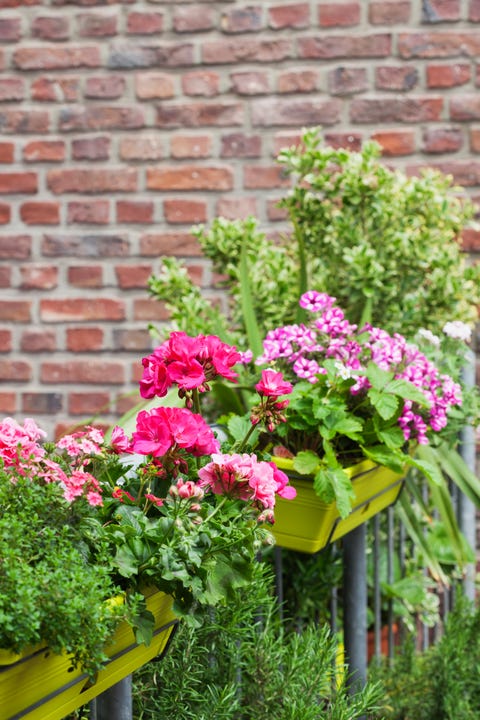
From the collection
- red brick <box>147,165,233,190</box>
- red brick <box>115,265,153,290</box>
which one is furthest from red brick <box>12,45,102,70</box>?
red brick <box>115,265,153,290</box>

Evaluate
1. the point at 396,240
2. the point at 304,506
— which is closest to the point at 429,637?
the point at 396,240

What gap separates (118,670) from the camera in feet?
2.57

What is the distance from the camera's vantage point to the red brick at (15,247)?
2.43 m

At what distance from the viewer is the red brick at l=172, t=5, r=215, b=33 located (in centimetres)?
235

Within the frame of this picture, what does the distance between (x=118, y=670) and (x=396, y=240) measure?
1.24 m

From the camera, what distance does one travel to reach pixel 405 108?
233 cm

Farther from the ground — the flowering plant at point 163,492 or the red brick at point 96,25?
the red brick at point 96,25

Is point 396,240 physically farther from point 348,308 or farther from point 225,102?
point 225,102

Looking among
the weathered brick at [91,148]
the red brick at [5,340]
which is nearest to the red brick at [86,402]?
the red brick at [5,340]

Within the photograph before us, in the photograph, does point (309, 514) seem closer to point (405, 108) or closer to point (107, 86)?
point (405, 108)

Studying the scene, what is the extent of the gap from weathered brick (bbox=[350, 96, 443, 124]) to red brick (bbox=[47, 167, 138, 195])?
2.36 feet

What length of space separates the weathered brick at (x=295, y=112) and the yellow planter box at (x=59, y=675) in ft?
5.92

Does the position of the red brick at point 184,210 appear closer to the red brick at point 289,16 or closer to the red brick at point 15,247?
the red brick at point 15,247

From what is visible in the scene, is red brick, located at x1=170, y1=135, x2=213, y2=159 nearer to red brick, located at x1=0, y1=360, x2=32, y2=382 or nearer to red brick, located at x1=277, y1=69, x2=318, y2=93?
red brick, located at x1=277, y1=69, x2=318, y2=93
